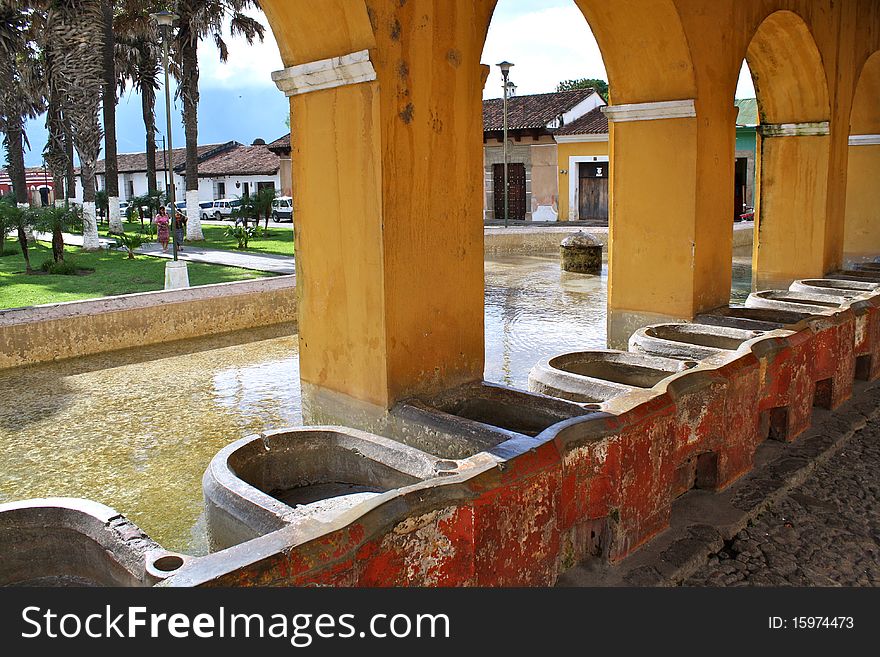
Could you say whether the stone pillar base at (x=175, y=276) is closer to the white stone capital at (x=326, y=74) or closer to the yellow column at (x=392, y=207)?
the yellow column at (x=392, y=207)

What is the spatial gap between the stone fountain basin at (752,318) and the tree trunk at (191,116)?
16389mm

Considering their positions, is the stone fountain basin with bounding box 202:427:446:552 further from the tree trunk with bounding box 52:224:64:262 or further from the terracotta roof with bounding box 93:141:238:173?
the terracotta roof with bounding box 93:141:238:173


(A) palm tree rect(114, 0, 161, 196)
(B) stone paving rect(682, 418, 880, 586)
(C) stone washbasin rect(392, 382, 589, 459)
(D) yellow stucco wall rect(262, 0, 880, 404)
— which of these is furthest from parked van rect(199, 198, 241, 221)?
(B) stone paving rect(682, 418, 880, 586)

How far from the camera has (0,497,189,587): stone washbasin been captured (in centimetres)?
289

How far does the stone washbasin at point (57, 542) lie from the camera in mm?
2887

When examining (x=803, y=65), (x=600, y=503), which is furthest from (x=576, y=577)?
(x=803, y=65)

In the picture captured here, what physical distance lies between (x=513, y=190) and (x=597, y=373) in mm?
26313

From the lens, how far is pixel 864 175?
1234 centimetres

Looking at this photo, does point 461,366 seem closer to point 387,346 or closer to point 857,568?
point 387,346

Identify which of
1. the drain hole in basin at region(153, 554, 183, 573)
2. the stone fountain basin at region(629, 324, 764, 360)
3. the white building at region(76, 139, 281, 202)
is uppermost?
the white building at region(76, 139, 281, 202)

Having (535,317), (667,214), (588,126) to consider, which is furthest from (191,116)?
(667,214)

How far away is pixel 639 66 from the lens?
277 inches

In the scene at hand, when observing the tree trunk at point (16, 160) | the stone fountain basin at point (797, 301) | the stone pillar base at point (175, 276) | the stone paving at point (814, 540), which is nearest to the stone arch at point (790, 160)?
the stone fountain basin at point (797, 301)

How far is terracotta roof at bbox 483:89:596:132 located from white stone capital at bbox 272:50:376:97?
25.4m
